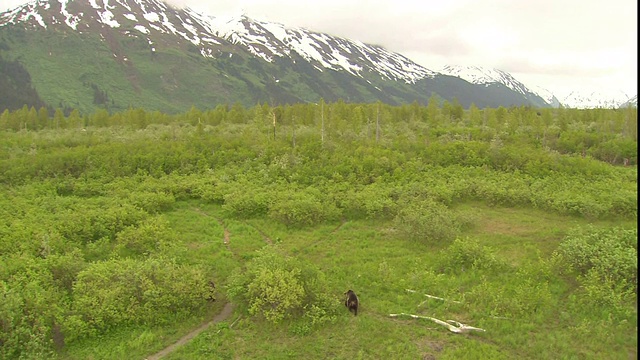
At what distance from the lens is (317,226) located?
943 inches

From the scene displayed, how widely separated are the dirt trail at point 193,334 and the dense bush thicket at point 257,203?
2.20ft

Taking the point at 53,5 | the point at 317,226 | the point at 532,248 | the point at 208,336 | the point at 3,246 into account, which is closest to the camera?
the point at 208,336

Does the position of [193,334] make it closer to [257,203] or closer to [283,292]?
[283,292]

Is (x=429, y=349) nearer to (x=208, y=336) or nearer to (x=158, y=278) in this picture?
(x=208, y=336)

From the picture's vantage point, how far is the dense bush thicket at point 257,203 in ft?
46.5

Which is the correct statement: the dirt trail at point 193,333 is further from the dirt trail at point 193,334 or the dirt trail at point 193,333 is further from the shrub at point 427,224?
the shrub at point 427,224

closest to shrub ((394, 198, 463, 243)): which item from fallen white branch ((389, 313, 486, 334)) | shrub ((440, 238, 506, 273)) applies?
shrub ((440, 238, 506, 273))

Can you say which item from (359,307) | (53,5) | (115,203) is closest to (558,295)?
(359,307)

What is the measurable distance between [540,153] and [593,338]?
25.0m

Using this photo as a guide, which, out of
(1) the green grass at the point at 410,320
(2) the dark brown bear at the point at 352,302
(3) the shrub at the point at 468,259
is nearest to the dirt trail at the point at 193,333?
(1) the green grass at the point at 410,320

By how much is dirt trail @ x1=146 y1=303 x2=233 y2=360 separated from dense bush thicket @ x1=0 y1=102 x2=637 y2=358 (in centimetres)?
67

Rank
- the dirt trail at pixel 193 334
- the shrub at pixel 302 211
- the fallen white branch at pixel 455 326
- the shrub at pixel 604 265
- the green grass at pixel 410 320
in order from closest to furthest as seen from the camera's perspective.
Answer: the green grass at pixel 410 320
the dirt trail at pixel 193 334
the fallen white branch at pixel 455 326
the shrub at pixel 604 265
the shrub at pixel 302 211

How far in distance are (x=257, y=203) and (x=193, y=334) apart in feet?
42.2

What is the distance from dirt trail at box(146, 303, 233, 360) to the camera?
12609 mm
